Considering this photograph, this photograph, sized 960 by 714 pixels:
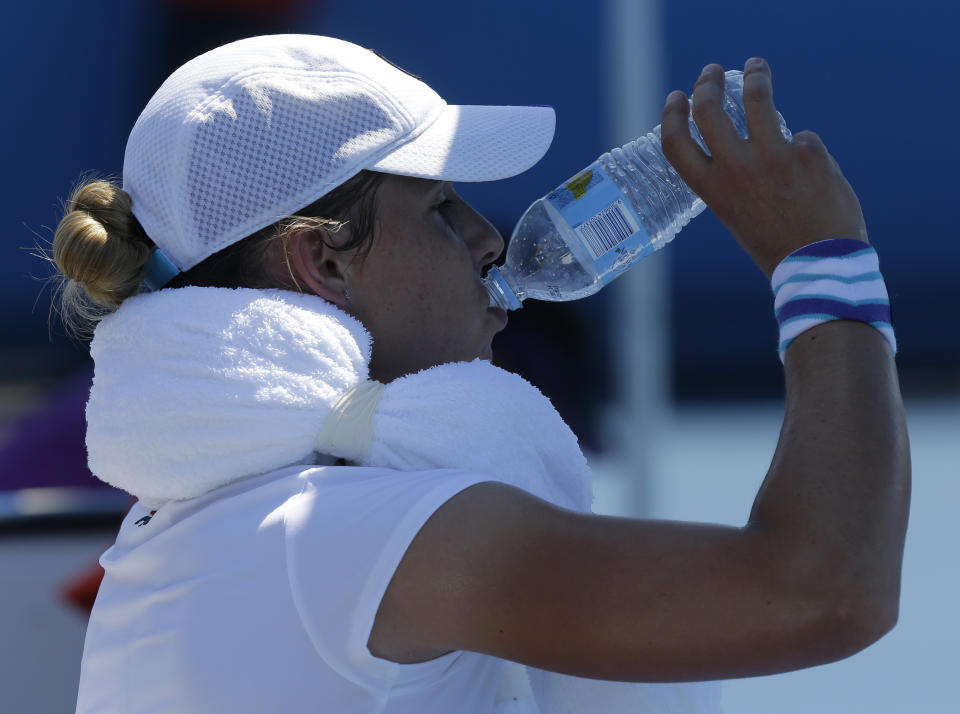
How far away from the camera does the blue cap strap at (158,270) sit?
1195 millimetres

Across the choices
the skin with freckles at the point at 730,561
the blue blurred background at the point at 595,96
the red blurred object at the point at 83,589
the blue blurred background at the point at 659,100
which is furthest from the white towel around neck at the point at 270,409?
the blue blurred background at the point at 595,96

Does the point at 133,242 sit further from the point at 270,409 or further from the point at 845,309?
the point at 845,309

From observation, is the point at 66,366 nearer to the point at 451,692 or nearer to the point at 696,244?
the point at 696,244

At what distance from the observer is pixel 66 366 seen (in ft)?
22.1

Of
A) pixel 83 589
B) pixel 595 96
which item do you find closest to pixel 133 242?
pixel 83 589

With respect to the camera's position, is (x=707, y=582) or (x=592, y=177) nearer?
(x=707, y=582)

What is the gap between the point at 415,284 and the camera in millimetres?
1254

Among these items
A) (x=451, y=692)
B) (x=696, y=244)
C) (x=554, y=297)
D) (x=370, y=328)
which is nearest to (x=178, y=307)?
(x=370, y=328)

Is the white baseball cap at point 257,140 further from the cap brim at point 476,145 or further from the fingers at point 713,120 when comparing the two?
the fingers at point 713,120

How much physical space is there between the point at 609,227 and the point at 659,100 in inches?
152

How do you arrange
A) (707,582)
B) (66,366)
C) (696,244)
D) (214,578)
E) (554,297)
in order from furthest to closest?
(696,244) < (66,366) < (554,297) < (214,578) < (707,582)

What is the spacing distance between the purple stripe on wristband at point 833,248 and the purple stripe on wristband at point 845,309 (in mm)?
44

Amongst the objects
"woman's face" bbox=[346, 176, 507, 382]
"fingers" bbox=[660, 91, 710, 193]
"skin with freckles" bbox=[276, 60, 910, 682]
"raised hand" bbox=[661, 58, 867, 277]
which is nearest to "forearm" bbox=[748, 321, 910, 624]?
"skin with freckles" bbox=[276, 60, 910, 682]

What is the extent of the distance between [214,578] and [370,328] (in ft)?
1.08
